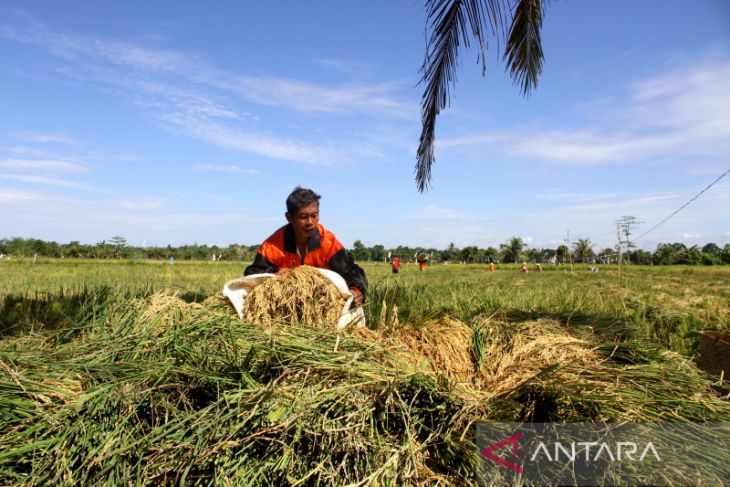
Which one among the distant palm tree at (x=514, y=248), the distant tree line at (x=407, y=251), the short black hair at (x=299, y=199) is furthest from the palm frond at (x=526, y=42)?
the distant palm tree at (x=514, y=248)

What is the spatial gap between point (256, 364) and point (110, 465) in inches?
24.0

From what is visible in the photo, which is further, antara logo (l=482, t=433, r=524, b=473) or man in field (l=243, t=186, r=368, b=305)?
man in field (l=243, t=186, r=368, b=305)

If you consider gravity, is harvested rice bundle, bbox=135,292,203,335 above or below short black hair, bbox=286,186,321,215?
below

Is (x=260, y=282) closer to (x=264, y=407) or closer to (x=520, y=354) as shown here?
(x=264, y=407)

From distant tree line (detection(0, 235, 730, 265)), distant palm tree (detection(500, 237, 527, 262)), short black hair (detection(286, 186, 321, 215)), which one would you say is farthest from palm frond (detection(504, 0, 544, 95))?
distant palm tree (detection(500, 237, 527, 262))

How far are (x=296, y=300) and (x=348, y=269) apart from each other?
2.86 feet

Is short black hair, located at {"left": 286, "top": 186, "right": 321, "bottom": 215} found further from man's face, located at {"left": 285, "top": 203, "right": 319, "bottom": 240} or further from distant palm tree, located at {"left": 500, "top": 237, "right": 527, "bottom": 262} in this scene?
distant palm tree, located at {"left": 500, "top": 237, "right": 527, "bottom": 262}

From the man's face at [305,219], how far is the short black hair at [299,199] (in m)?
0.03

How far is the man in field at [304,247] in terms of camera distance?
3.62 metres

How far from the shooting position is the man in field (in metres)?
3.62

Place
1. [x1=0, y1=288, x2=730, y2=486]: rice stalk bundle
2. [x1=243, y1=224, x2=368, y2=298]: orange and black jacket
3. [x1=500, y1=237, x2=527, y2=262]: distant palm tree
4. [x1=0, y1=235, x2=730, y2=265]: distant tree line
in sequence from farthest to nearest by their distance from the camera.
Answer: [x1=500, y1=237, x2=527, y2=262]: distant palm tree, [x1=0, y1=235, x2=730, y2=265]: distant tree line, [x1=243, y1=224, x2=368, y2=298]: orange and black jacket, [x1=0, y1=288, x2=730, y2=486]: rice stalk bundle

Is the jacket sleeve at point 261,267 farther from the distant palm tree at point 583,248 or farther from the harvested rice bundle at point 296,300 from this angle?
the distant palm tree at point 583,248

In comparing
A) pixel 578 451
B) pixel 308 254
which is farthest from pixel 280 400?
pixel 308 254

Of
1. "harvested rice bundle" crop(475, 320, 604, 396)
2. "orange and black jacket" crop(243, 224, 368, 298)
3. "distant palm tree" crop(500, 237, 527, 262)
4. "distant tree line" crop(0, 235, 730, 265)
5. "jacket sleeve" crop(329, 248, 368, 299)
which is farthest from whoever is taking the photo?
"distant palm tree" crop(500, 237, 527, 262)
